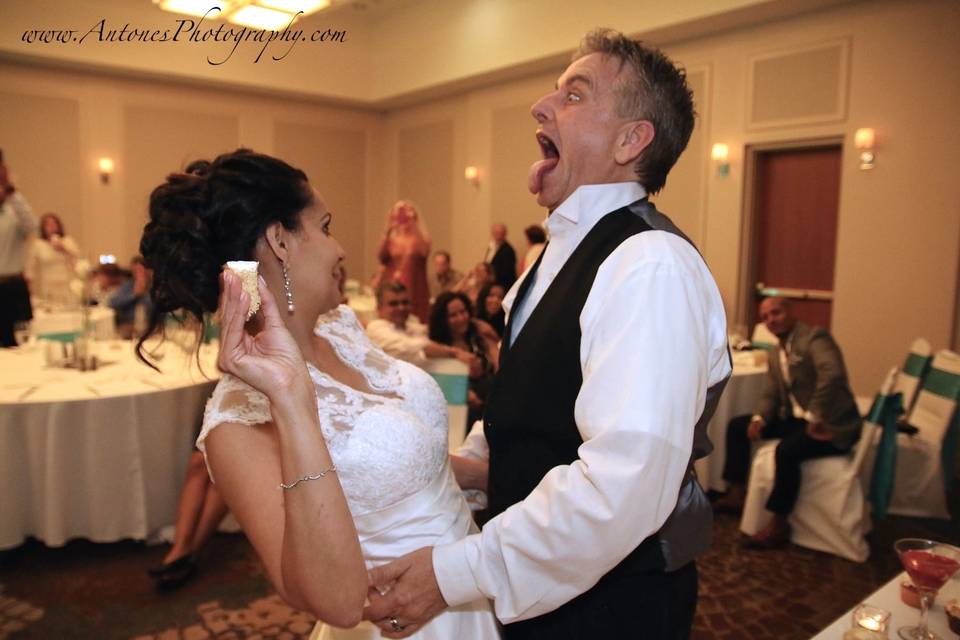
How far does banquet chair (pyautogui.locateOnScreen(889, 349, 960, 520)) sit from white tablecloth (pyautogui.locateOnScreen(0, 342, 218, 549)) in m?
3.99

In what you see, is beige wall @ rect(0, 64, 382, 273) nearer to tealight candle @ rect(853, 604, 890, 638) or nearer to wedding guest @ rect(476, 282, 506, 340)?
wedding guest @ rect(476, 282, 506, 340)

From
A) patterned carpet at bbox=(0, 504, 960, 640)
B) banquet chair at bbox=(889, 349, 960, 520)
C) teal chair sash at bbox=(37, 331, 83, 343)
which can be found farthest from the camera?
teal chair sash at bbox=(37, 331, 83, 343)

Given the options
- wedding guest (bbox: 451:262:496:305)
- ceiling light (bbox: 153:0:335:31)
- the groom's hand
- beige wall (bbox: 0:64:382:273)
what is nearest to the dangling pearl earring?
the groom's hand

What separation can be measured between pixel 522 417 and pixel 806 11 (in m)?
6.47

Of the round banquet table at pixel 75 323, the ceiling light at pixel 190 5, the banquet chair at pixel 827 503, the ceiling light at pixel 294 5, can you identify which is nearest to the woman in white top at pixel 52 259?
the round banquet table at pixel 75 323

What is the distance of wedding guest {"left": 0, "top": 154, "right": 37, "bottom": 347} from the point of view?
5.58m

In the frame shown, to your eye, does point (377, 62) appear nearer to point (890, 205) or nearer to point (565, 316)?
point (890, 205)

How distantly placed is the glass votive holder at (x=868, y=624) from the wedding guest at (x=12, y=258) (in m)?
6.11

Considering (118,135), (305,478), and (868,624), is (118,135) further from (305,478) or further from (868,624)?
(868,624)

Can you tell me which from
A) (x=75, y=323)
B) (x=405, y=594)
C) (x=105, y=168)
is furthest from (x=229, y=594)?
(x=105, y=168)

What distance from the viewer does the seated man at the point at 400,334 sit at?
13.4 ft

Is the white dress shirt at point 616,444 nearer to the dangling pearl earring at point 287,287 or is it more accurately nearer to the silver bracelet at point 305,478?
the silver bracelet at point 305,478

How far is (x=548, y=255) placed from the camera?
135 centimetres

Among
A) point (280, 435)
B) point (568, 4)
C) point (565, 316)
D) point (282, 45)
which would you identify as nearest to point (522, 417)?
point (565, 316)
